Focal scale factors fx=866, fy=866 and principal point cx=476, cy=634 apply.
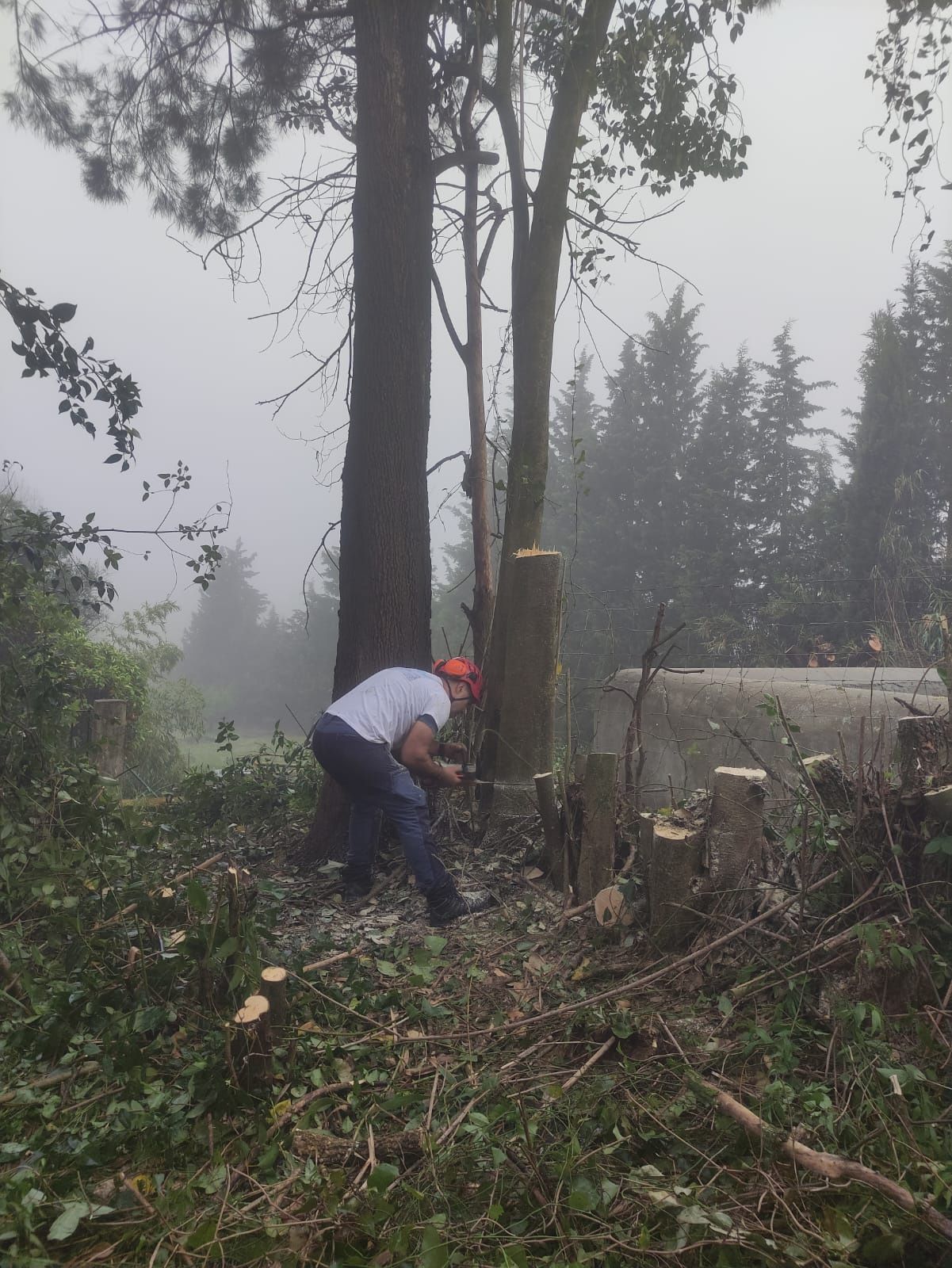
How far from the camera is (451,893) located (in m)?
4.36

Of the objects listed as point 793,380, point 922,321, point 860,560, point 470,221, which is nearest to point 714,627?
point 860,560

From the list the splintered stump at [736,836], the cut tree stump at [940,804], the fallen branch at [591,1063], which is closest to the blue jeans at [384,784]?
the splintered stump at [736,836]

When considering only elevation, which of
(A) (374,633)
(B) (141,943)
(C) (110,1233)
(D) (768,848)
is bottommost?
(C) (110,1233)

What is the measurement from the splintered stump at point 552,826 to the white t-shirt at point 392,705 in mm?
631

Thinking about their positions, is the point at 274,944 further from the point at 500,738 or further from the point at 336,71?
the point at 336,71

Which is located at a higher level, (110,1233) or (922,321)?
(922,321)

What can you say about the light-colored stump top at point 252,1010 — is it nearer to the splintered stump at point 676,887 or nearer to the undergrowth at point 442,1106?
the undergrowth at point 442,1106

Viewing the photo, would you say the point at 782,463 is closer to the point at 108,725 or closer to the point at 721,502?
the point at 721,502

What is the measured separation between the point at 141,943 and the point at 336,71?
7.82 meters

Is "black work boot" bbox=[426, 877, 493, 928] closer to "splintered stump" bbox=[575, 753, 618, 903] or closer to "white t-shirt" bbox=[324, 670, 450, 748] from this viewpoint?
"splintered stump" bbox=[575, 753, 618, 903]

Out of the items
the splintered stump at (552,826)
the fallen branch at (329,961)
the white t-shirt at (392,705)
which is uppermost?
the white t-shirt at (392,705)

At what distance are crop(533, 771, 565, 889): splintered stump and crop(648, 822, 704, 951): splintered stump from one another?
929mm

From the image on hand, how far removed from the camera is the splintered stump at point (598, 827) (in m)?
3.96

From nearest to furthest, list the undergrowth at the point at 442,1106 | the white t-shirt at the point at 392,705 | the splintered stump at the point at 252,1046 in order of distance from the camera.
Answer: the undergrowth at the point at 442,1106, the splintered stump at the point at 252,1046, the white t-shirt at the point at 392,705
